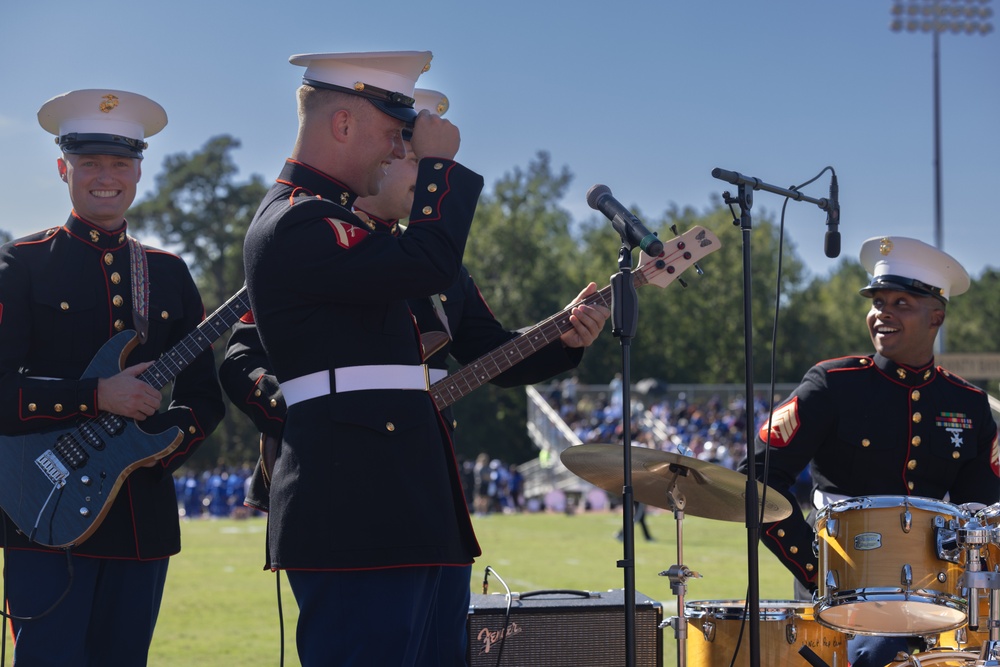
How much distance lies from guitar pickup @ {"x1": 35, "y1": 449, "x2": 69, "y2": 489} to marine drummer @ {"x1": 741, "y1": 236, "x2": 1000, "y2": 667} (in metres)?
3.05

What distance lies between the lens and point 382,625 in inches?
131

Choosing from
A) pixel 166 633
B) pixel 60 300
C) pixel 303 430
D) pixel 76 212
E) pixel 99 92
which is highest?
pixel 99 92

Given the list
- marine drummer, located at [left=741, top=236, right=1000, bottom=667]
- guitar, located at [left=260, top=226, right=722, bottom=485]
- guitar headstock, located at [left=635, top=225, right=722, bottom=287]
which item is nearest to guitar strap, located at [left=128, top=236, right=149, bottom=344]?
guitar, located at [left=260, top=226, right=722, bottom=485]

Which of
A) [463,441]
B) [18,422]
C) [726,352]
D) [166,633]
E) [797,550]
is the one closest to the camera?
[18,422]

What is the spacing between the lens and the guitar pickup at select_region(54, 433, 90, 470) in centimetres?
451

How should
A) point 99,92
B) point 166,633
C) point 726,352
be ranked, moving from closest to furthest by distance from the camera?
point 99,92
point 166,633
point 726,352

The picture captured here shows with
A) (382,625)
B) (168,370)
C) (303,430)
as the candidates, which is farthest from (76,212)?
(382,625)

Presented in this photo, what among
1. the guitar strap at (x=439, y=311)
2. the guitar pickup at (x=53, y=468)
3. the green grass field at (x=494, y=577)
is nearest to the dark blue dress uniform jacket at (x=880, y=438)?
the guitar strap at (x=439, y=311)

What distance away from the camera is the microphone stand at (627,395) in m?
3.92

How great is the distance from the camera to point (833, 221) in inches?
190

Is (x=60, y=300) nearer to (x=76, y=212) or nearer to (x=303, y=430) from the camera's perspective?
(x=76, y=212)

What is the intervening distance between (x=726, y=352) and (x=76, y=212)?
6643cm

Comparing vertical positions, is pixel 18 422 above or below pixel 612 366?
below

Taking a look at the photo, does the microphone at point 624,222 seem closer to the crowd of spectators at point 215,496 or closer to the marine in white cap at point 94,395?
the marine in white cap at point 94,395
